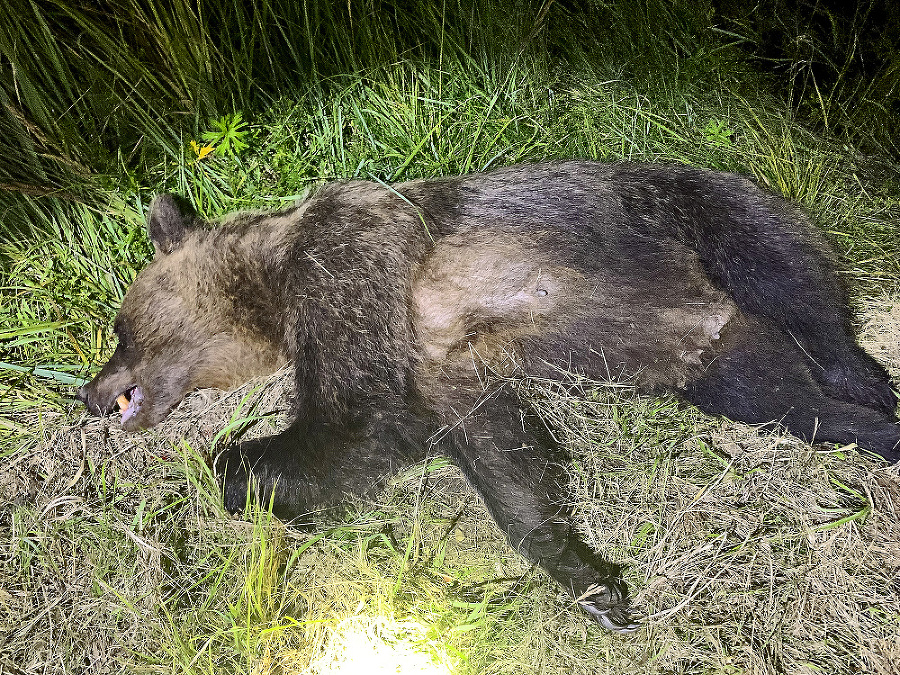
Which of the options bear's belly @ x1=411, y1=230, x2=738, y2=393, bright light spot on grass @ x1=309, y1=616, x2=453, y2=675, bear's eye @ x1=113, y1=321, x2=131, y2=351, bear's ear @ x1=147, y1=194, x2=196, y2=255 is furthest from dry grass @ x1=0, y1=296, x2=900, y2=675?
bear's ear @ x1=147, y1=194, x2=196, y2=255

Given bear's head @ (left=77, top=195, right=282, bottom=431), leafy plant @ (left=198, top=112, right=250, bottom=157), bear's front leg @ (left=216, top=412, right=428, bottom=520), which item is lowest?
bear's front leg @ (left=216, top=412, right=428, bottom=520)

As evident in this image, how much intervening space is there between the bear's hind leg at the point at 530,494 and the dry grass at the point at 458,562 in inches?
4.0

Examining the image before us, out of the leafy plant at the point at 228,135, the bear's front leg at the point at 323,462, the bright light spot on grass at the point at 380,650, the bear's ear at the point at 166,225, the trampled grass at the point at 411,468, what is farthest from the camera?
the leafy plant at the point at 228,135

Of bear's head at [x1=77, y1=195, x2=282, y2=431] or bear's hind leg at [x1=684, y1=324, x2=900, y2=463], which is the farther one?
bear's head at [x1=77, y1=195, x2=282, y2=431]

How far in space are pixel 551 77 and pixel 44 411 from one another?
3.60 m

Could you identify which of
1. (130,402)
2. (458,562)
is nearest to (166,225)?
(130,402)

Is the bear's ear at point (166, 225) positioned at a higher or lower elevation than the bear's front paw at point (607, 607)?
higher

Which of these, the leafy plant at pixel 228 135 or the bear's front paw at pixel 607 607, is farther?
the leafy plant at pixel 228 135

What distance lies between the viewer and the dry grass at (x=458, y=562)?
2627 mm

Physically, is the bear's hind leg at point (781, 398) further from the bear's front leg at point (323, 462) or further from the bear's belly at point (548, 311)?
the bear's front leg at point (323, 462)

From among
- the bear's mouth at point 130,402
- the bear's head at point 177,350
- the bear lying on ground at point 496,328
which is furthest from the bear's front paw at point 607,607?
the bear's mouth at point 130,402

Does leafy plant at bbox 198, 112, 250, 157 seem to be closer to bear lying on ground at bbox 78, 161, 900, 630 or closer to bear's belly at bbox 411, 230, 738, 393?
bear lying on ground at bbox 78, 161, 900, 630

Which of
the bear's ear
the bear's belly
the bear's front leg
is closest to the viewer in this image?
the bear's front leg

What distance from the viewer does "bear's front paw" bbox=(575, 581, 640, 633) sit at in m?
2.64
